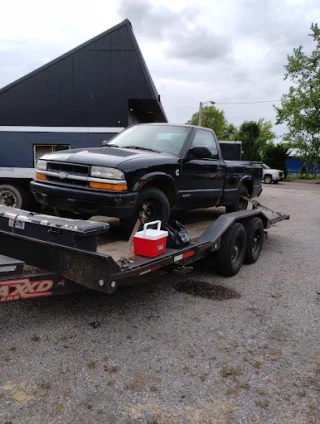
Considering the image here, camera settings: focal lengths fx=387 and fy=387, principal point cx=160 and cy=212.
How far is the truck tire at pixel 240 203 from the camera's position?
7214mm

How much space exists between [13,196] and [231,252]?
5684mm

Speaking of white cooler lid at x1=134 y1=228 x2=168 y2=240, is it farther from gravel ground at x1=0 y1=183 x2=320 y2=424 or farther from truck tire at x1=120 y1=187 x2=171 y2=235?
gravel ground at x1=0 y1=183 x2=320 y2=424

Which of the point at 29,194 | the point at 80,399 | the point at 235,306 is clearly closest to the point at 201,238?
the point at 235,306

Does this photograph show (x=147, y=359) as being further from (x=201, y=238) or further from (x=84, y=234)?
(x=201, y=238)

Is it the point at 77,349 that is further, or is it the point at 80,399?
the point at 77,349

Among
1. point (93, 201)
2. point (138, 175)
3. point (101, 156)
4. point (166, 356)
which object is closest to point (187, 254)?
point (138, 175)

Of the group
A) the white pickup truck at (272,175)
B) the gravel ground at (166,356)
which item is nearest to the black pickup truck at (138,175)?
the gravel ground at (166,356)

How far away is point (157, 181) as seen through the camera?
5.05 meters

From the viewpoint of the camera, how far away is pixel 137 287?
4.99 meters

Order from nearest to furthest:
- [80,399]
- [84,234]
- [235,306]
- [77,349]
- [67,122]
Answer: [80,399] < [84,234] < [77,349] < [235,306] < [67,122]

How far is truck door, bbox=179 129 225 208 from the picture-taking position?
18.0 ft

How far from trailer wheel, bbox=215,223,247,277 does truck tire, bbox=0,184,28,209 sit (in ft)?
17.6

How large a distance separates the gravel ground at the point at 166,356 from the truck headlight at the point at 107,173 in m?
1.43

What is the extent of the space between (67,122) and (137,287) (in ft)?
33.6
